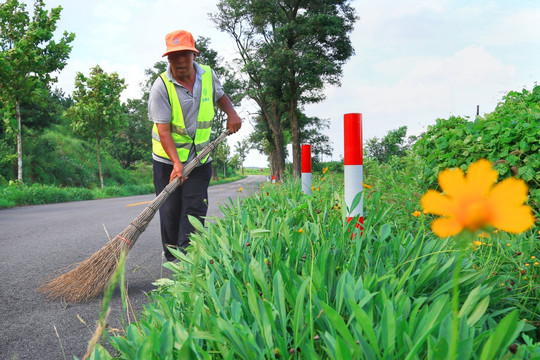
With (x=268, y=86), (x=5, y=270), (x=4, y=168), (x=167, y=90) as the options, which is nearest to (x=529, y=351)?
(x=167, y=90)

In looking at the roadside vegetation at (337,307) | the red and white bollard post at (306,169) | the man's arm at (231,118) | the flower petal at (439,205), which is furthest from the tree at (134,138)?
the flower petal at (439,205)

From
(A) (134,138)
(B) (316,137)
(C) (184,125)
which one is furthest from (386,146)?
(C) (184,125)

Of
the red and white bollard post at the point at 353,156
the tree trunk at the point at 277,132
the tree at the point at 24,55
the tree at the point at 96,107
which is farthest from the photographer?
the tree trunk at the point at 277,132

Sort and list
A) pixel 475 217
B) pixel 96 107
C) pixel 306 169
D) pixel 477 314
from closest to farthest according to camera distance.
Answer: pixel 475 217 < pixel 477 314 < pixel 306 169 < pixel 96 107

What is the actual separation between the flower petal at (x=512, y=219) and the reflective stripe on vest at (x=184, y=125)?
120 inches

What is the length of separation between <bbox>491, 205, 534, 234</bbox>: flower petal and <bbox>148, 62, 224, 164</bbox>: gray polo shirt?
9.81 feet

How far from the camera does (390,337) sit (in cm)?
104

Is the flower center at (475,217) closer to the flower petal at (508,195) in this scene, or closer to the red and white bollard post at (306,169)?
the flower petal at (508,195)

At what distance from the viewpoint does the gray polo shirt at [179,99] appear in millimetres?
3168

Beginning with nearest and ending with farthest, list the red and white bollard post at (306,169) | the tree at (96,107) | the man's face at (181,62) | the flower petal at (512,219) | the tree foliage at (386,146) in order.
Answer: the flower petal at (512,219), the man's face at (181,62), the red and white bollard post at (306,169), the tree at (96,107), the tree foliage at (386,146)

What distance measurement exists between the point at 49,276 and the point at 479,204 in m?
3.58

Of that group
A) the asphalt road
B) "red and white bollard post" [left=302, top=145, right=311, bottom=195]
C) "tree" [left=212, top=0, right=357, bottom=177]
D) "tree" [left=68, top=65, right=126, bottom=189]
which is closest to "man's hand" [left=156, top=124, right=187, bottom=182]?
the asphalt road

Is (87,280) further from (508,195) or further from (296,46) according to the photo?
(296,46)

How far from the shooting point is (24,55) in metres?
14.4
